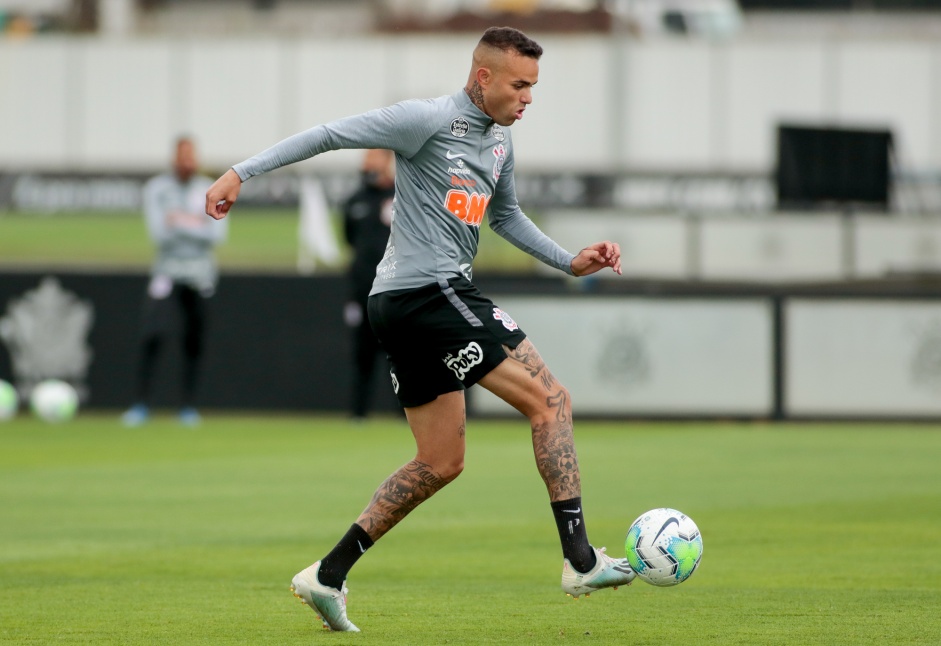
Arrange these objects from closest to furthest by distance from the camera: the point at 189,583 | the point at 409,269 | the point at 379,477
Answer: the point at 409,269 → the point at 189,583 → the point at 379,477

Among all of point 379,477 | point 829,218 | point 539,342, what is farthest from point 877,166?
point 379,477

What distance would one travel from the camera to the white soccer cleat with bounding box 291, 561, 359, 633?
6008 millimetres

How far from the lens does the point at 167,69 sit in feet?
124

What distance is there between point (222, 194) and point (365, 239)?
9.76 metres

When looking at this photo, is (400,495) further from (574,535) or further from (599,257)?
(599,257)

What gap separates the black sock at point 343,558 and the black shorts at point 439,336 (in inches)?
21.4

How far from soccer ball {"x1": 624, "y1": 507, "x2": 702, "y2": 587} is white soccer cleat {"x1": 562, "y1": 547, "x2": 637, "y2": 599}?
147 mm

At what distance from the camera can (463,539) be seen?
850 cm

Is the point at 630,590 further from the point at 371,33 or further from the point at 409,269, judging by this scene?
the point at 371,33

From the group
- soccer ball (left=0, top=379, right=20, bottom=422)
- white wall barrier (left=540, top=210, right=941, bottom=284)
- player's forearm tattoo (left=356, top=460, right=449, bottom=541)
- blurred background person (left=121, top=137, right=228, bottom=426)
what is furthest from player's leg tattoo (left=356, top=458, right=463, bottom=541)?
white wall barrier (left=540, top=210, right=941, bottom=284)

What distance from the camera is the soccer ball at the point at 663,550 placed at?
6.13 m

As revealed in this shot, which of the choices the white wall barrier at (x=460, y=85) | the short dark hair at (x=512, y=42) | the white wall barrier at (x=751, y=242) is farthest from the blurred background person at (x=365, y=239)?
the white wall barrier at (x=460, y=85)

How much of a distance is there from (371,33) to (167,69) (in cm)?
510

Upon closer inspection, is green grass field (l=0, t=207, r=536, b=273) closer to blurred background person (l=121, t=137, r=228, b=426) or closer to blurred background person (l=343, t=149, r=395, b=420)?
blurred background person (l=121, t=137, r=228, b=426)
